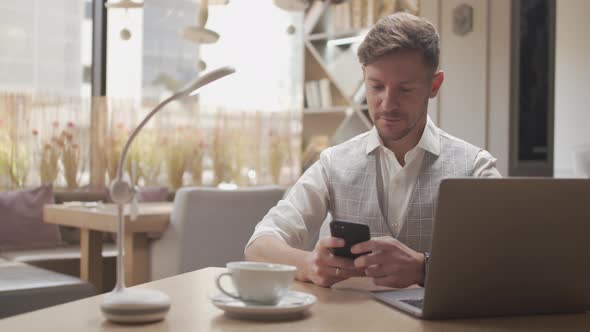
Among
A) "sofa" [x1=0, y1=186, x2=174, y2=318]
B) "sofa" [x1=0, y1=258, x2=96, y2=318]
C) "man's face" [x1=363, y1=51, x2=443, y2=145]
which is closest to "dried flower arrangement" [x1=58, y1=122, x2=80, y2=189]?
"sofa" [x1=0, y1=186, x2=174, y2=318]

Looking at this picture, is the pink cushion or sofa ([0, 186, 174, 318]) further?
the pink cushion

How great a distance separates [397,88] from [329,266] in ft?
1.79

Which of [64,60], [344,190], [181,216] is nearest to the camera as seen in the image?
[344,190]

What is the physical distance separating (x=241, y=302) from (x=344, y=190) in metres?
0.85

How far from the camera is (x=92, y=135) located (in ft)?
17.9

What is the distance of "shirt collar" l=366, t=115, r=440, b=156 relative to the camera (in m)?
1.92

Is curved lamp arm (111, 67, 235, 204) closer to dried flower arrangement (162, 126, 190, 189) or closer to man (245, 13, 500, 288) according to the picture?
man (245, 13, 500, 288)

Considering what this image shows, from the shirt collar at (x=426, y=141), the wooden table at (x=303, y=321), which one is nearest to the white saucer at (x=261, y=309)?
the wooden table at (x=303, y=321)

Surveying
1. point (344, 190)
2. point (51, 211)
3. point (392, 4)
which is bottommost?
point (51, 211)

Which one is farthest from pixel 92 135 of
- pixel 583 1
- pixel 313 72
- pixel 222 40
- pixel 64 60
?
pixel 583 1

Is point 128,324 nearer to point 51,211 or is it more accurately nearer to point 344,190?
point 344,190

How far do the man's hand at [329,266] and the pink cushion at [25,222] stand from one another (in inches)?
144

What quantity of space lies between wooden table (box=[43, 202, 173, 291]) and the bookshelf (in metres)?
2.36

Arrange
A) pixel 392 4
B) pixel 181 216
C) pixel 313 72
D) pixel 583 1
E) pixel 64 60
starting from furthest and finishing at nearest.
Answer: pixel 313 72
pixel 64 60
pixel 392 4
pixel 583 1
pixel 181 216
